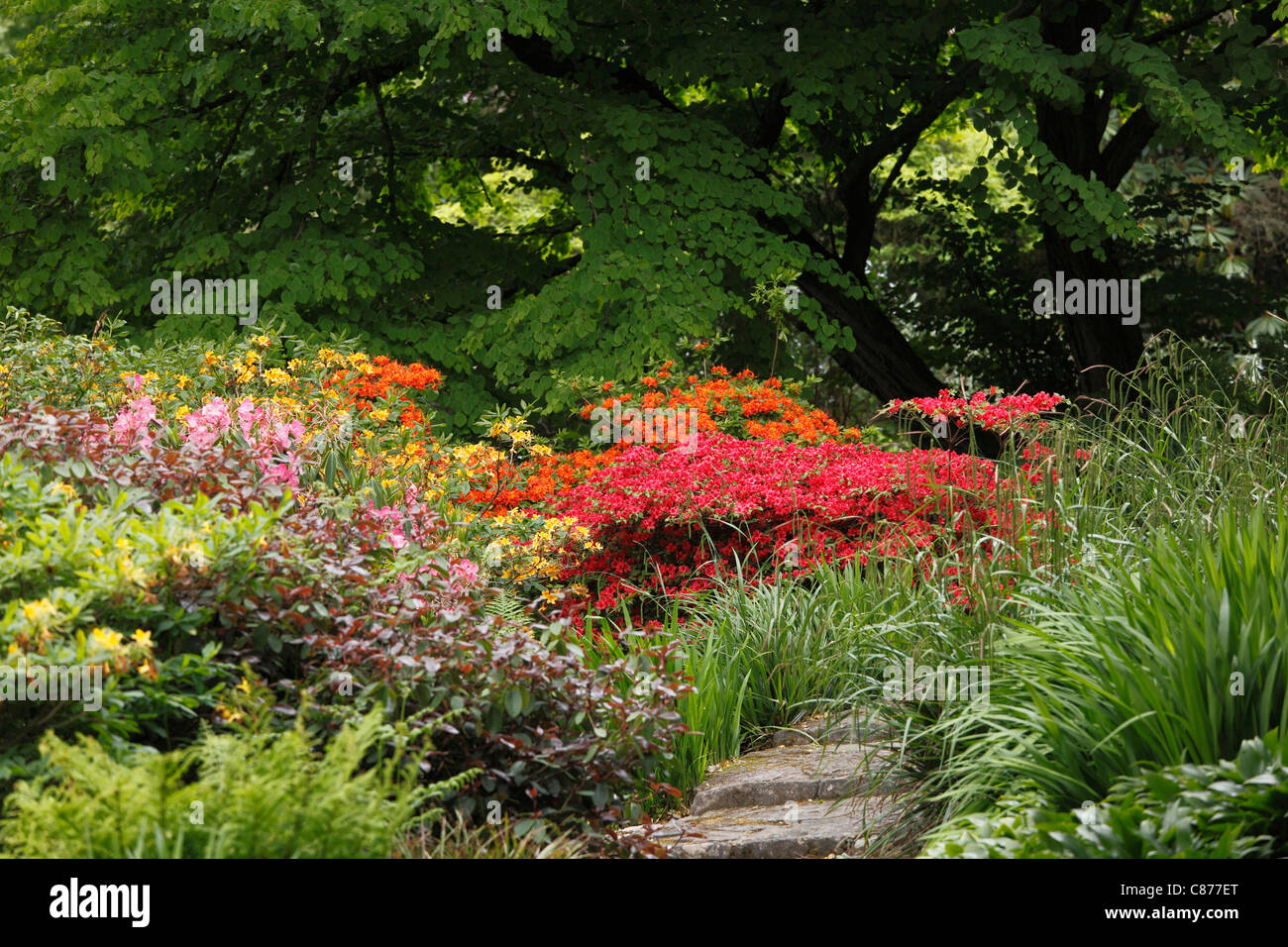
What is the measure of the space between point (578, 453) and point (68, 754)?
5.27 meters

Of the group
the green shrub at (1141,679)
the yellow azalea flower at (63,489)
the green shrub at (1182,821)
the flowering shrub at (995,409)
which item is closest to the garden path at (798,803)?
the green shrub at (1141,679)

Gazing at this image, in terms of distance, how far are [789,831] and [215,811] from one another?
212 cm

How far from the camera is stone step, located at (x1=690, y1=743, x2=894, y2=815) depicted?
179 inches

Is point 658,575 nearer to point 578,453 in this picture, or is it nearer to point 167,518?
point 578,453

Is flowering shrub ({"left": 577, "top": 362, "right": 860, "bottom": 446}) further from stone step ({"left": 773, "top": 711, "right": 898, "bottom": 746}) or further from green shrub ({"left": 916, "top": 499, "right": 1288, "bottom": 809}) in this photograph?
green shrub ({"left": 916, "top": 499, "right": 1288, "bottom": 809})

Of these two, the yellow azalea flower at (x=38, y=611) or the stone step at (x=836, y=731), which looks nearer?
the yellow azalea flower at (x=38, y=611)

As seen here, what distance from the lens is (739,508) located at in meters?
6.55

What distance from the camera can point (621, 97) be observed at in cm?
1037

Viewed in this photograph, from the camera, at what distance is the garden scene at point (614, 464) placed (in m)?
3.31

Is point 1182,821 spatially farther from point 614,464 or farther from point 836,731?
point 614,464

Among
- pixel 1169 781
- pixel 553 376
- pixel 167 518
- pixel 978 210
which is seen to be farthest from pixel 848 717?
pixel 978 210

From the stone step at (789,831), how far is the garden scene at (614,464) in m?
0.02

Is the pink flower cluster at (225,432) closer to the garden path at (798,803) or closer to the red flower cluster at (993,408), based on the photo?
the garden path at (798,803)

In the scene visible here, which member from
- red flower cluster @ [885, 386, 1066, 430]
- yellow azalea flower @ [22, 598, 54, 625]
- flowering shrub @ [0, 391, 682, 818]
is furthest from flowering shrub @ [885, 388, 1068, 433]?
yellow azalea flower @ [22, 598, 54, 625]
